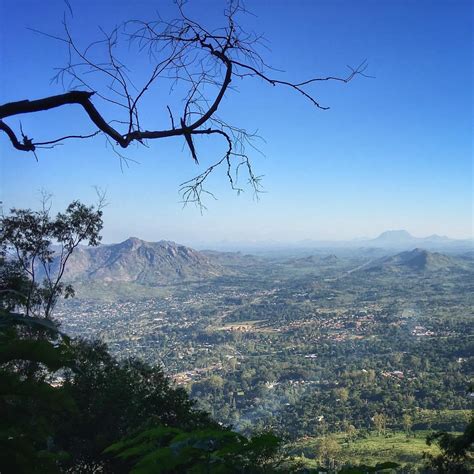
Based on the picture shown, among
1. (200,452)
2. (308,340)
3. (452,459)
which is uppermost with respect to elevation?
(200,452)

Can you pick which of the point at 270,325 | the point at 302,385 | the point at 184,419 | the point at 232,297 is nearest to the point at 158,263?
the point at 232,297

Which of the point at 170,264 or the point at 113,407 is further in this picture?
the point at 170,264

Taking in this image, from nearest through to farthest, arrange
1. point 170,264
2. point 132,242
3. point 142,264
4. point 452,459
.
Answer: point 452,459 < point 142,264 < point 170,264 < point 132,242

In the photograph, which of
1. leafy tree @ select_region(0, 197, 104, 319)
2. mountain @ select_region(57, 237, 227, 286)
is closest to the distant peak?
mountain @ select_region(57, 237, 227, 286)

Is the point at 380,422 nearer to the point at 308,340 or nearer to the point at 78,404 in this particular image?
the point at 78,404

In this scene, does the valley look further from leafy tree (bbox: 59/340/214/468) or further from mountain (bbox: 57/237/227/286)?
leafy tree (bbox: 59/340/214/468)

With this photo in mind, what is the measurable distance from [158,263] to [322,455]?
131 metres

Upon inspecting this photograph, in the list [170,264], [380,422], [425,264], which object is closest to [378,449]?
[380,422]

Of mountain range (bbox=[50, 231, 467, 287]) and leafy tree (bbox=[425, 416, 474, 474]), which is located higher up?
leafy tree (bbox=[425, 416, 474, 474])

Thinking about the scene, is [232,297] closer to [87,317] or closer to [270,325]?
[270,325]

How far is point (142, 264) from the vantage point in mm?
146750

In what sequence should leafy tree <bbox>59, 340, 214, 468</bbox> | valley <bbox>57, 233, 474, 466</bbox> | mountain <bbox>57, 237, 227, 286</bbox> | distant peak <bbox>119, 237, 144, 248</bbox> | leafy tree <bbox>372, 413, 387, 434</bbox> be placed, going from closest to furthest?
leafy tree <bbox>59, 340, 214, 468</bbox> < leafy tree <bbox>372, 413, 387, 434</bbox> < valley <bbox>57, 233, 474, 466</bbox> < mountain <bbox>57, 237, 227, 286</bbox> < distant peak <bbox>119, 237, 144, 248</bbox>

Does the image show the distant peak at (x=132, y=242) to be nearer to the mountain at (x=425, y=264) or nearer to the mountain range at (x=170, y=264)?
the mountain range at (x=170, y=264)

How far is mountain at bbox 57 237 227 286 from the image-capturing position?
5187 inches
